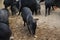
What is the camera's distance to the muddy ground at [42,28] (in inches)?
200

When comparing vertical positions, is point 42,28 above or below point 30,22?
below

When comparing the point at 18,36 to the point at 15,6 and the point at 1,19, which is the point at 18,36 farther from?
the point at 15,6

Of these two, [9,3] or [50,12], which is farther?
[50,12]

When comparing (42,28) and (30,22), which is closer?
(30,22)

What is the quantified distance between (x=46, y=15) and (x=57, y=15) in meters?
0.38

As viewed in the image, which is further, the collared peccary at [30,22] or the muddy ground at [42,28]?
the muddy ground at [42,28]

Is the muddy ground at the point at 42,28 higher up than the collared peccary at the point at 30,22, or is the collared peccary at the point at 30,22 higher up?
the collared peccary at the point at 30,22

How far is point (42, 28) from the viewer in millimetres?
5633

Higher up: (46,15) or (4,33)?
(4,33)

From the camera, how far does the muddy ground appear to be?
5081mm

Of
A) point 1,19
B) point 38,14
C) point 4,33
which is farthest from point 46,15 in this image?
point 4,33

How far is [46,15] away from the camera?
23.0 feet

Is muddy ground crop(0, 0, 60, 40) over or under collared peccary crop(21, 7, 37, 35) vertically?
under

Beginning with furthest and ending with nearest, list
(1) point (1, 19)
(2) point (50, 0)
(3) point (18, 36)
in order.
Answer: (2) point (50, 0)
(3) point (18, 36)
(1) point (1, 19)
